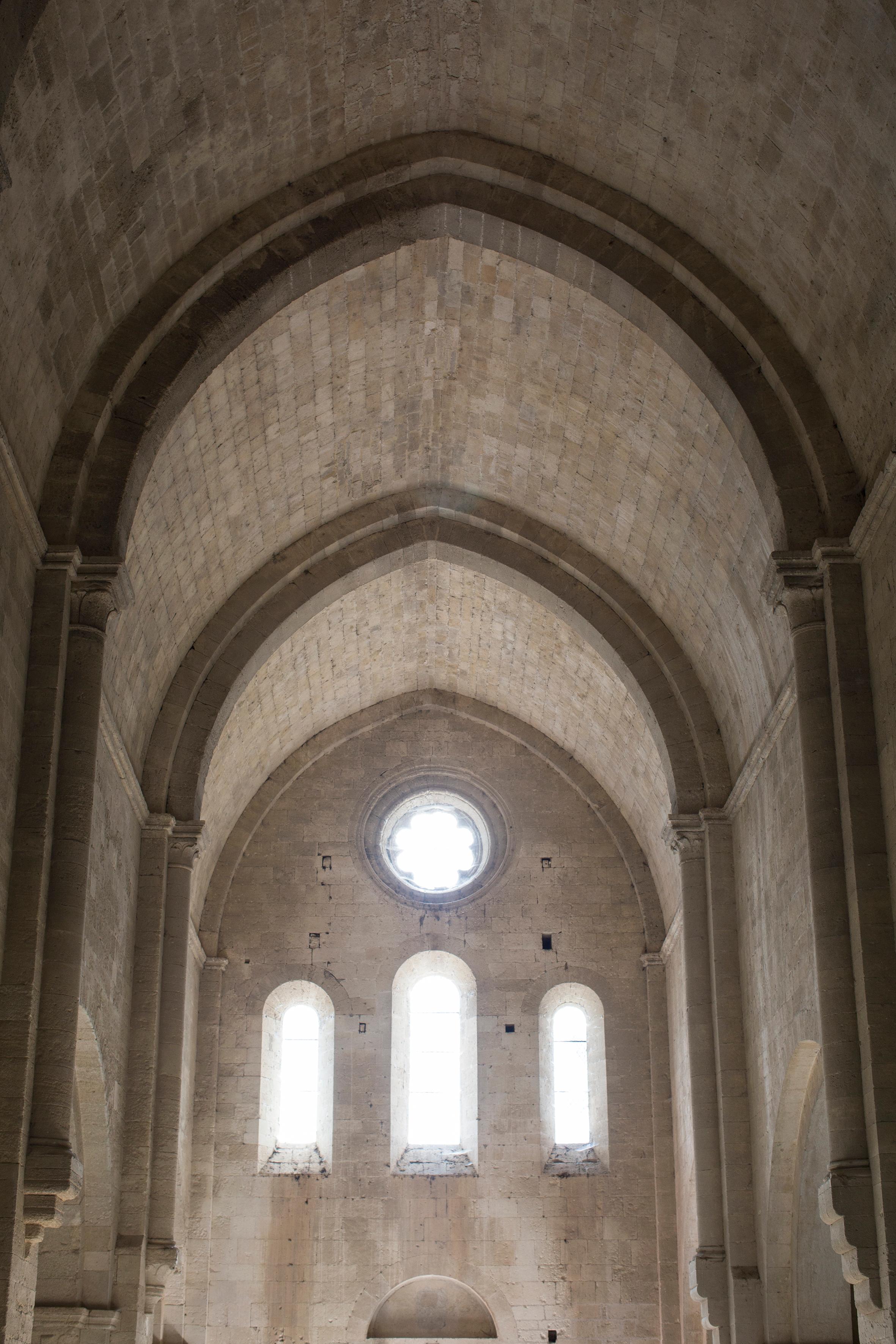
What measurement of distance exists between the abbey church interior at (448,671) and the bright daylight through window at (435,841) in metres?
0.08

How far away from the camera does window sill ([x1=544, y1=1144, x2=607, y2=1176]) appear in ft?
61.7

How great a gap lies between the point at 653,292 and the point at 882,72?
3402mm

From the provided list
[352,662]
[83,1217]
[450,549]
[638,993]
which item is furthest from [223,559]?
[638,993]

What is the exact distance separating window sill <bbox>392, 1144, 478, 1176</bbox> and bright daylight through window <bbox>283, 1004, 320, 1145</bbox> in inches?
47.4

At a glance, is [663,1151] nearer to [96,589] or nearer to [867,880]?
[867,880]

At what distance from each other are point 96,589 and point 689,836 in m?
6.92

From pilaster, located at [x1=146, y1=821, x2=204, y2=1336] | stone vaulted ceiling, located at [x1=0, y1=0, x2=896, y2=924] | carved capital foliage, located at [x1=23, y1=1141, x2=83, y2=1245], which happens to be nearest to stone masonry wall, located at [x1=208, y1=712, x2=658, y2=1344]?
pilaster, located at [x1=146, y1=821, x2=204, y2=1336]

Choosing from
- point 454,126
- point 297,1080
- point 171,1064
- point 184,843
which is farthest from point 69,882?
point 297,1080

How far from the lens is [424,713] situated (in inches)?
853

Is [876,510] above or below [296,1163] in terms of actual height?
above

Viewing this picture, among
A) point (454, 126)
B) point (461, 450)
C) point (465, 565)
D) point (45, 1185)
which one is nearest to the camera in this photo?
point (45, 1185)

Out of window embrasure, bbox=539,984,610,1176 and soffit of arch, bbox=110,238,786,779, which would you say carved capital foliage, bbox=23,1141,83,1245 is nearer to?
soffit of arch, bbox=110,238,786,779

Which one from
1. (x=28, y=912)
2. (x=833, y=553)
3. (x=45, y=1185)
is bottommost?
(x=45, y=1185)

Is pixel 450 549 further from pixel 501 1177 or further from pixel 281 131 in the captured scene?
pixel 501 1177
